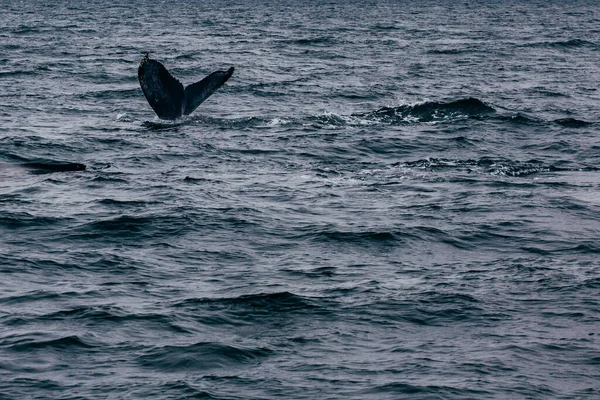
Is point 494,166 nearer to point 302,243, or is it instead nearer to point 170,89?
point 302,243

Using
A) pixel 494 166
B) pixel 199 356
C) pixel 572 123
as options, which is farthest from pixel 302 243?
pixel 572 123

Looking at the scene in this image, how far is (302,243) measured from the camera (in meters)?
19.1

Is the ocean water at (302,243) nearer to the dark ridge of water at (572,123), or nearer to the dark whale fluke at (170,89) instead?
the dark ridge of water at (572,123)

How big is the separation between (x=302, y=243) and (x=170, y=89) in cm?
1157

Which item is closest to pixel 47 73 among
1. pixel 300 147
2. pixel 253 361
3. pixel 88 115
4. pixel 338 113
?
pixel 88 115

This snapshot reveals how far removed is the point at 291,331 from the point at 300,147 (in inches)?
511

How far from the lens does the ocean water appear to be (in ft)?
45.1

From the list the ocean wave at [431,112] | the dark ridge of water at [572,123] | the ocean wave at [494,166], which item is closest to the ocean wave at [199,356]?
the ocean wave at [494,166]

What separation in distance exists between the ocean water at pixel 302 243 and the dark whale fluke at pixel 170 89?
2.10ft

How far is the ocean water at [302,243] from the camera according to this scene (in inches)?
541

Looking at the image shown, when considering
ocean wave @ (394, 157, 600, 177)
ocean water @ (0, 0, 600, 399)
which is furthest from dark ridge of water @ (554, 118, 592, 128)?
ocean wave @ (394, 157, 600, 177)

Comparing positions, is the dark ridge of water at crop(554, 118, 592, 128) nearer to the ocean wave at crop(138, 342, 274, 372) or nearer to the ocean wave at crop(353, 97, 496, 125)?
the ocean wave at crop(353, 97, 496, 125)

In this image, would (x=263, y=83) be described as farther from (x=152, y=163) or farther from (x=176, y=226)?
(x=176, y=226)

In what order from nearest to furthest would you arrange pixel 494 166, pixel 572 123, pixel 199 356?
1. pixel 199 356
2. pixel 494 166
3. pixel 572 123
